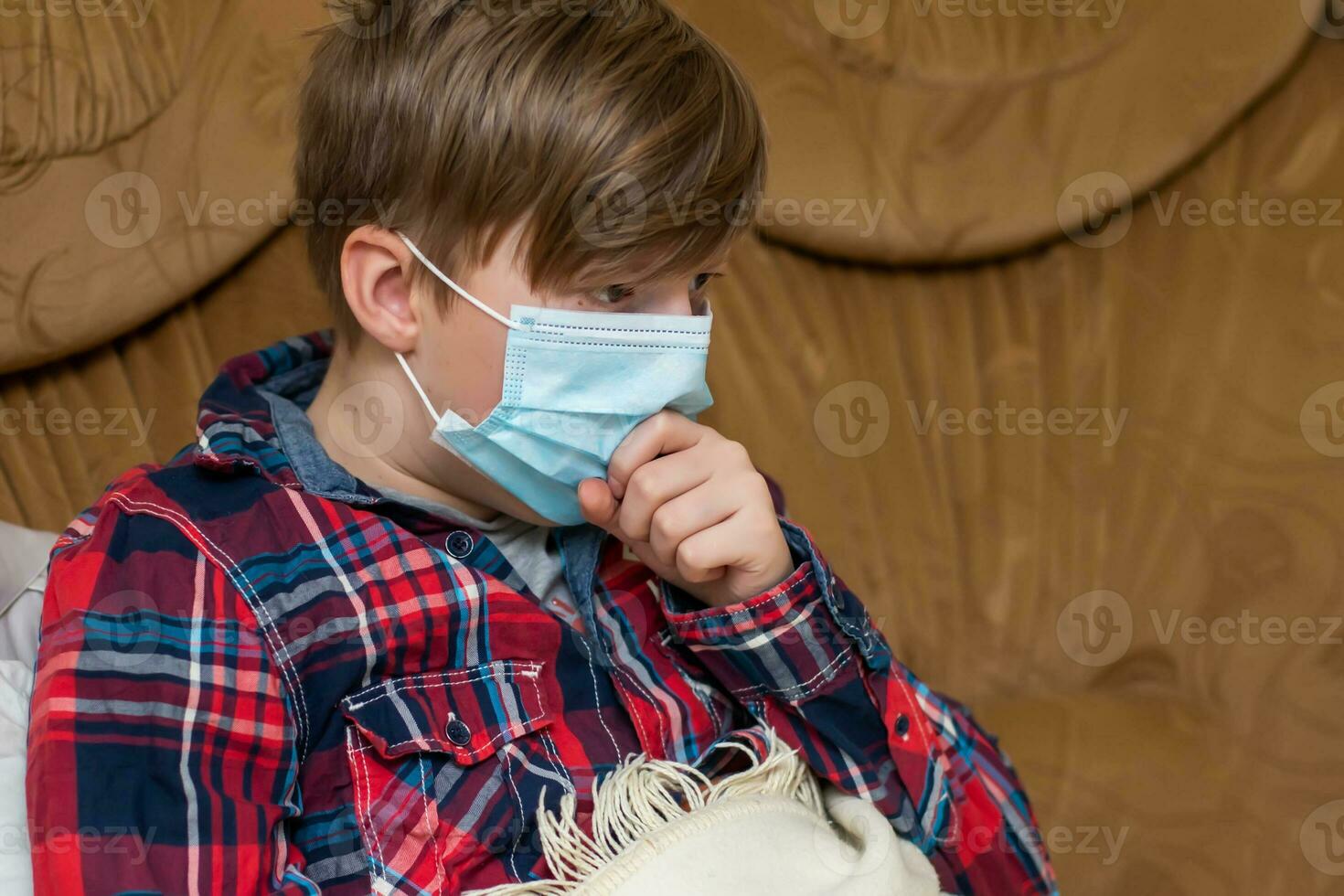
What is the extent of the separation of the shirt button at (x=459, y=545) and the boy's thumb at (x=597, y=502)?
0.10 m

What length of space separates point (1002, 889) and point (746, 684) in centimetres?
29

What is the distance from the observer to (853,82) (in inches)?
50.3

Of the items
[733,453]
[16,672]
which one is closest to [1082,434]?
[733,453]

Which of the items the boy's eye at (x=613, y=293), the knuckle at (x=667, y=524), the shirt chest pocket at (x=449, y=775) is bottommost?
the shirt chest pocket at (x=449, y=775)

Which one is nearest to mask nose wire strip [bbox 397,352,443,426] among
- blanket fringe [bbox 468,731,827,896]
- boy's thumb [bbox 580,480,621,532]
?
boy's thumb [bbox 580,480,621,532]

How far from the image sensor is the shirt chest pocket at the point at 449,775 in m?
0.79

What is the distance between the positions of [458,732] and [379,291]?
333 millimetres

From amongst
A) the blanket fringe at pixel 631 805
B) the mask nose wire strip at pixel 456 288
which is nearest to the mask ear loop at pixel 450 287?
the mask nose wire strip at pixel 456 288

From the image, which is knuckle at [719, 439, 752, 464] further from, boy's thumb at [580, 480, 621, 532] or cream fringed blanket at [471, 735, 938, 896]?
cream fringed blanket at [471, 735, 938, 896]

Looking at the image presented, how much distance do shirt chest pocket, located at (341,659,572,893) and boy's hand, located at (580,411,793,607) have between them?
0.47 ft

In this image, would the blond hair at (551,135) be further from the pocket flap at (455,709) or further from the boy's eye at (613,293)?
the pocket flap at (455,709)

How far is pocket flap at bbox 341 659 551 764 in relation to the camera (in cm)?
81

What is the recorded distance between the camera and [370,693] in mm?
810

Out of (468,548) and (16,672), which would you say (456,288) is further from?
(16,672)
